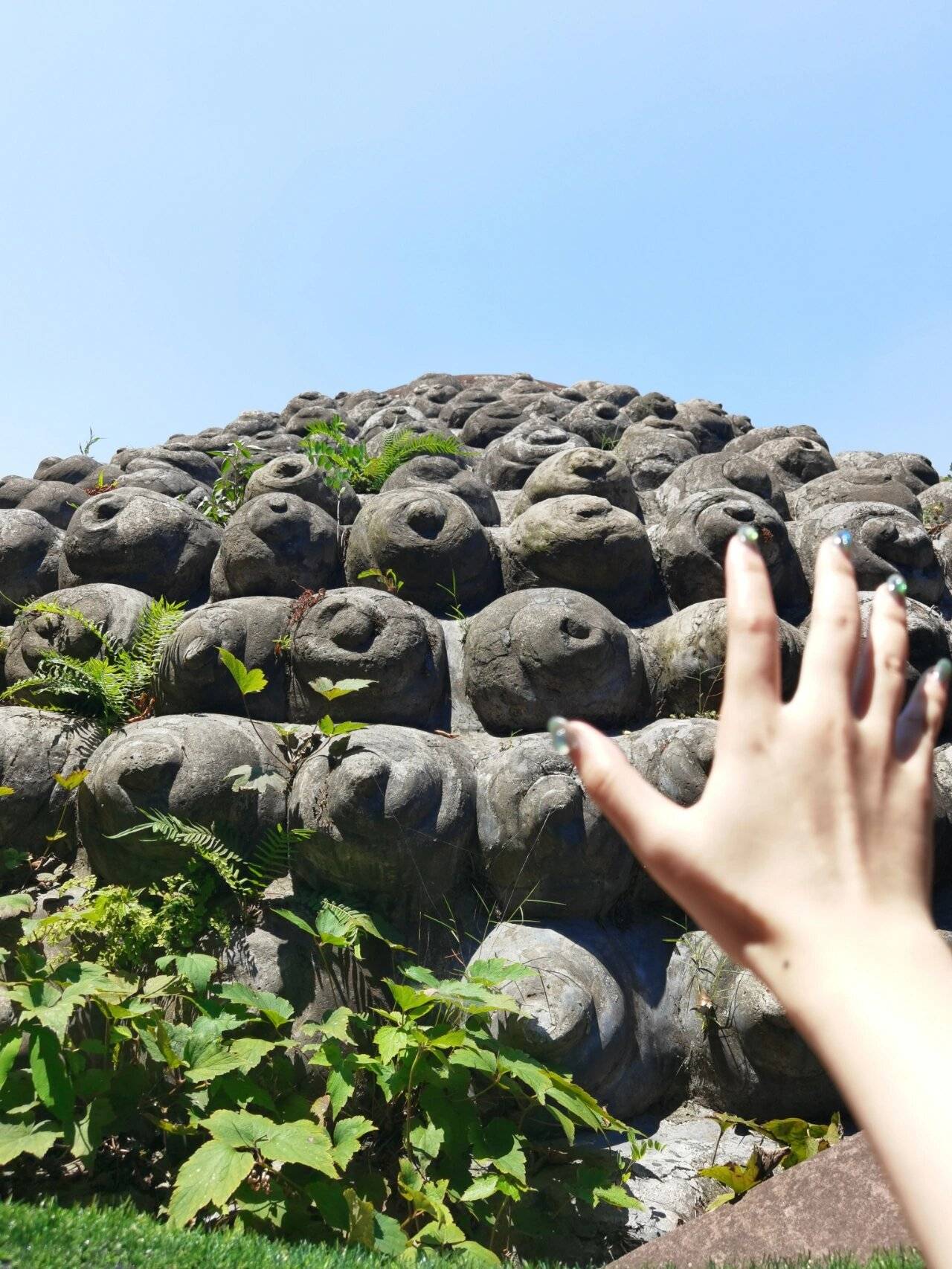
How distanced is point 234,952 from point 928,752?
3.98 meters

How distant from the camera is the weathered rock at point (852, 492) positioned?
292 inches

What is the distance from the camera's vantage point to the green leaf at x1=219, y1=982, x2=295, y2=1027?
373 cm

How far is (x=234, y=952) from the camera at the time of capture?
4.50m

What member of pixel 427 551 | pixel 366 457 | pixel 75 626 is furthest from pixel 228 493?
pixel 427 551

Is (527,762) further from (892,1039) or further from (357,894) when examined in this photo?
(892,1039)

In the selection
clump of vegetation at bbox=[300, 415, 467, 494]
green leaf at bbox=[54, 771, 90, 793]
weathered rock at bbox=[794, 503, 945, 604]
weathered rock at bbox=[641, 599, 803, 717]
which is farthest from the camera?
clump of vegetation at bbox=[300, 415, 467, 494]

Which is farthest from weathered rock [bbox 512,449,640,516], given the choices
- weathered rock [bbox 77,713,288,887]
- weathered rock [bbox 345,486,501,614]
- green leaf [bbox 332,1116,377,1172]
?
green leaf [bbox 332,1116,377,1172]

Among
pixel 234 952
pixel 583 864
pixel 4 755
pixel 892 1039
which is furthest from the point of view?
pixel 4 755

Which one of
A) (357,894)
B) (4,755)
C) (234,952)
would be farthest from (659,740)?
(4,755)

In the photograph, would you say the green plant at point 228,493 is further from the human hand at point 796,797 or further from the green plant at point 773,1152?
the human hand at point 796,797

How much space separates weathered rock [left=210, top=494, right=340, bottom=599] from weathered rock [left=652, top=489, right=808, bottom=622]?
2.32 m

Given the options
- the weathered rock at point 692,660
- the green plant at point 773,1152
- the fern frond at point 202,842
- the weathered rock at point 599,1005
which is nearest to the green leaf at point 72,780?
the fern frond at point 202,842

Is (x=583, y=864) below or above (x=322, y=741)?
below

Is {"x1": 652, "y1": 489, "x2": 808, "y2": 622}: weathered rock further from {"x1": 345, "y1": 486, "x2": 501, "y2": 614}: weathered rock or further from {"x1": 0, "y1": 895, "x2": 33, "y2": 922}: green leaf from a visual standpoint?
{"x1": 0, "y1": 895, "x2": 33, "y2": 922}: green leaf
